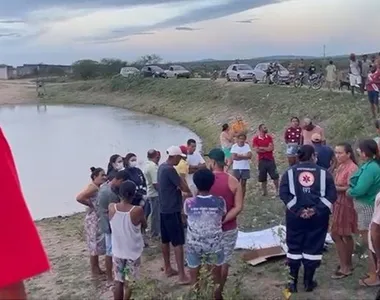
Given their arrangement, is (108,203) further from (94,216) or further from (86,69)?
(86,69)

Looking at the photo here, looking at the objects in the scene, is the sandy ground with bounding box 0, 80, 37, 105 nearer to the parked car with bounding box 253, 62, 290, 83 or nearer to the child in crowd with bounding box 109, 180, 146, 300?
the parked car with bounding box 253, 62, 290, 83

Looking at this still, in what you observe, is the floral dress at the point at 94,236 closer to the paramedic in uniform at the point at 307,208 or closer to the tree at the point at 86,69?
the paramedic in uniform at the point at 307,208

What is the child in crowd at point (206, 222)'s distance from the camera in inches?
224

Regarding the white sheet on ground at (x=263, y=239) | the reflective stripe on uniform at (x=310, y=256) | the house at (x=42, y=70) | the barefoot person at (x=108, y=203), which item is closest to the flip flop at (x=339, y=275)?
the reflective stripe on uniform at (x=310, y=256)

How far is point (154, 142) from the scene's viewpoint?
26.4 meters

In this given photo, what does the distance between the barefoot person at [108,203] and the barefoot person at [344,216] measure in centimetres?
230

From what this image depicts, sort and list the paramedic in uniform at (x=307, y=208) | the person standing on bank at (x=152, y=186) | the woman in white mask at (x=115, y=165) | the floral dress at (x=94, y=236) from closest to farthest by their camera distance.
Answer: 1. the paramedic in uniform at (x=307, y=208)
2. the floral dress at (x=94, y=236)
3. the woman in white mask at (x=115, y=165)
4. the person standing on bank at (x=152, y=186)

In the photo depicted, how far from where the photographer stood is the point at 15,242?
128cm

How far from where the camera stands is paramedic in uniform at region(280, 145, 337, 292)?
19.0 feet

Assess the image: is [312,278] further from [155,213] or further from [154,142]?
[154,142]

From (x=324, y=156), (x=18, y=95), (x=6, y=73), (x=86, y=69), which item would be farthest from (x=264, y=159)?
(x=6, y=73)

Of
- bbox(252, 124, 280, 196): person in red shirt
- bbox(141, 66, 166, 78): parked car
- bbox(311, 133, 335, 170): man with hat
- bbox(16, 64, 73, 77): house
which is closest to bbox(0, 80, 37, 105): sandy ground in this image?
bbox(141, 66, 166, 78): parked car

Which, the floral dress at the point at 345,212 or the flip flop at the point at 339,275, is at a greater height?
the floral dress at the point at 345,212

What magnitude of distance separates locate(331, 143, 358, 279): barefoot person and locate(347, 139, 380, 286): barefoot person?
0.12 m
